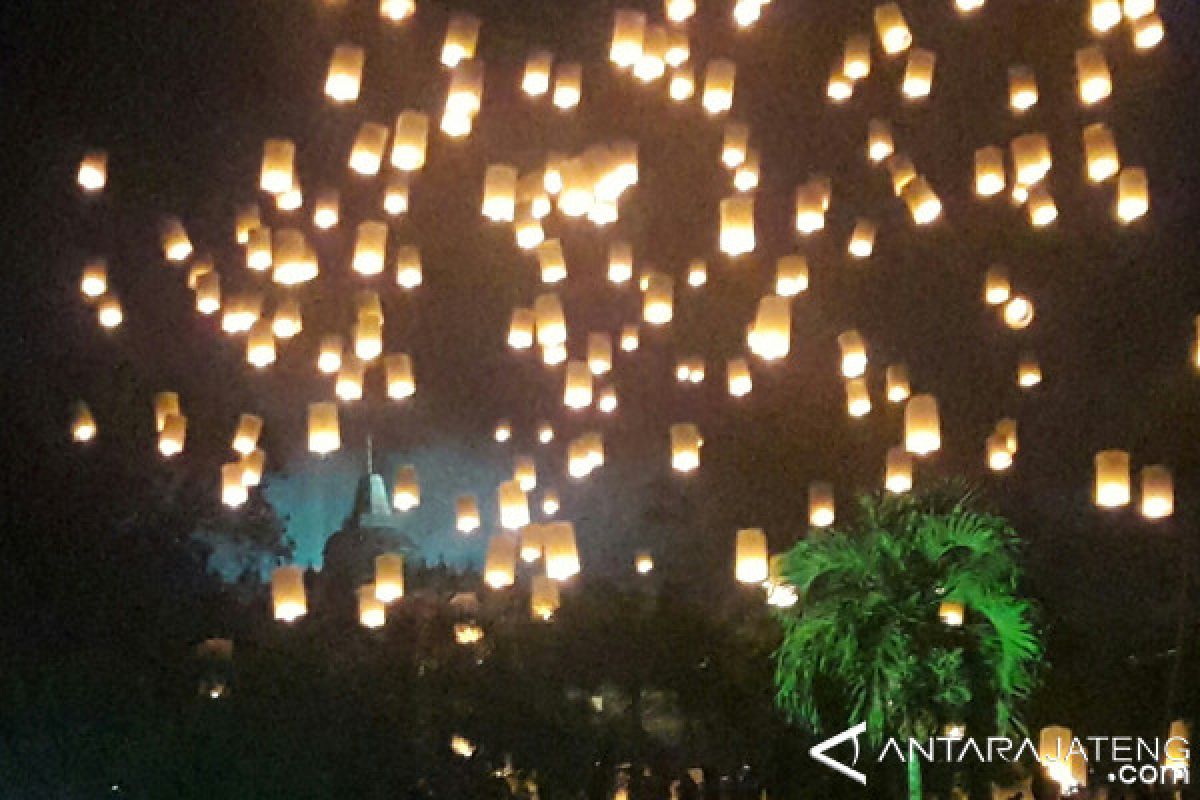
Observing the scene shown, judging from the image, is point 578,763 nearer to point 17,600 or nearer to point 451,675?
point 451,675

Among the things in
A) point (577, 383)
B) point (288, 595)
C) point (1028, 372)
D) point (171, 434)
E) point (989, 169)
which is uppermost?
point (989, 169)

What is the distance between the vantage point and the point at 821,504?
A: 8.43m

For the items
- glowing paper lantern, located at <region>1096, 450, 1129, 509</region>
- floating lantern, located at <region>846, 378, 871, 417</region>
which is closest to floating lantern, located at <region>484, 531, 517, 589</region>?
floating lantern, located at <region>846, 378, 871, 417</region>

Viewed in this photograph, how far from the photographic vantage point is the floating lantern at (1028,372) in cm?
805

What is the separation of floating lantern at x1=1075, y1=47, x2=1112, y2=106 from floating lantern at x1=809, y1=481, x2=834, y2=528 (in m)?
2.82

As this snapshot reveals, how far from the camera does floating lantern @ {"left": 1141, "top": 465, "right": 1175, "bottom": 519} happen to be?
22.7 ft

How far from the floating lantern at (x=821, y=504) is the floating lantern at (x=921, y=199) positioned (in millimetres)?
1788

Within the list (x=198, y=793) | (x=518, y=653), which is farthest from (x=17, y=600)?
(x=518, y=653)

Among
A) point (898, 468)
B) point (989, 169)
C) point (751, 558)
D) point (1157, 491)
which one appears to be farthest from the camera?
point (898, 468)

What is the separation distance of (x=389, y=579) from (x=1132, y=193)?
14.5ft

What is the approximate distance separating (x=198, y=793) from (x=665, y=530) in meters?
4.34

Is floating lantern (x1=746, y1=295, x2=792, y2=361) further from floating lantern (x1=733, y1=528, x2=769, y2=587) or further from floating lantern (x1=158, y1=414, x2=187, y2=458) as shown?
floating lantern (x1=158, y1=414, x2=187, y2=458)

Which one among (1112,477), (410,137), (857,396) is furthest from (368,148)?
(1112,477)

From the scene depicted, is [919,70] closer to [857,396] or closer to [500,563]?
[857,396]
